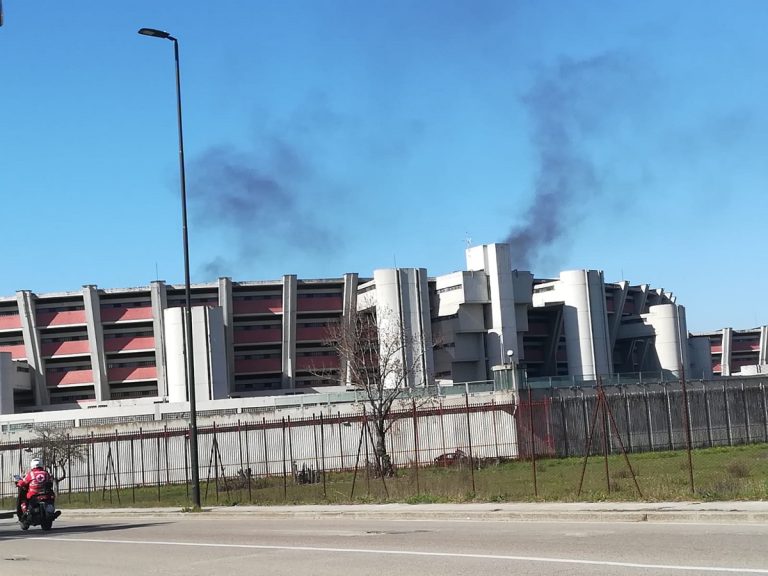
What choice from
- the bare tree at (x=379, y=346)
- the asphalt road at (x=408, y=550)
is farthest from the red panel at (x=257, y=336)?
the asphalt road at (x=408, y=550)

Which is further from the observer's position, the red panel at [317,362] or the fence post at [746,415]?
the red panel at [317,362]

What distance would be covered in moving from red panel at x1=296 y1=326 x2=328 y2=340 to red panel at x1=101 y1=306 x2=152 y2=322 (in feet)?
50.6

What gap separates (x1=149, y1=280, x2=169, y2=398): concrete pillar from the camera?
10269 cm

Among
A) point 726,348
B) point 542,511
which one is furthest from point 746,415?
point 726,348

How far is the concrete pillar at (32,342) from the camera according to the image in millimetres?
104250

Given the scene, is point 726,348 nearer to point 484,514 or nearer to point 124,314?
point 124,314

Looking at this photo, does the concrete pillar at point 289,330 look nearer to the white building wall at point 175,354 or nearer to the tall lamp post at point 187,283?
the white building wall at point 175,354

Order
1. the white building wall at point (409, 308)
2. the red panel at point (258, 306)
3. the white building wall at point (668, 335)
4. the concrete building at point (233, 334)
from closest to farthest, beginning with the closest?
the white building wall at point (409, 308), the concrete building at point (233, 334), the red panel at point (258, 306), the white building wall at point (668, 335)

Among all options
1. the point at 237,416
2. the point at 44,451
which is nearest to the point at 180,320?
the point at 237,416

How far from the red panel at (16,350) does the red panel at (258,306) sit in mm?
22579

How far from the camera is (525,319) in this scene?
101562 millimetres

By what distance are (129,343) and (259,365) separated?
1355 centimetres

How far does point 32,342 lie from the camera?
344 ft

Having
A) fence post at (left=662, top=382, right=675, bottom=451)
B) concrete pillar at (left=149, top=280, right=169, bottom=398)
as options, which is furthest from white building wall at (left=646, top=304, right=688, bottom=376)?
fence post at (left=662, top=382, right=675, bottom=451)
